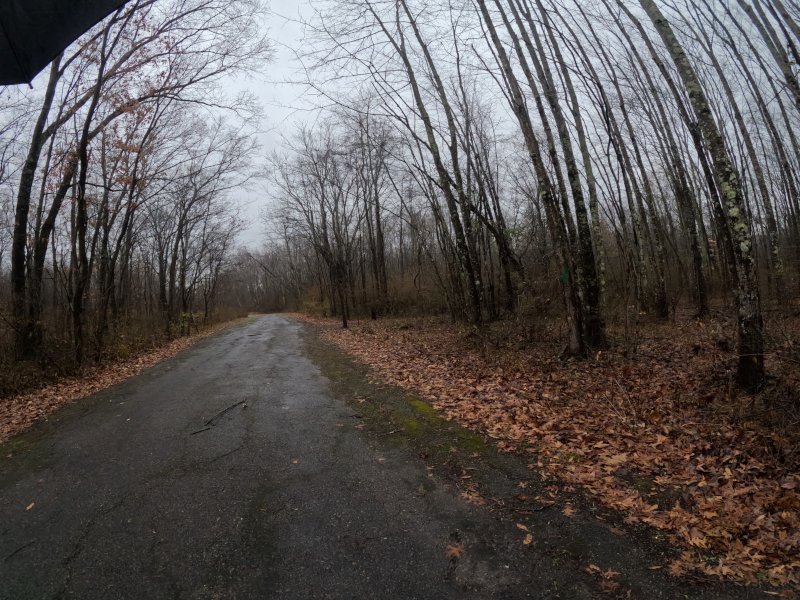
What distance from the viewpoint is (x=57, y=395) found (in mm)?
8375

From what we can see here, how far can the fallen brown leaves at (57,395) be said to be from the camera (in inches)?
259

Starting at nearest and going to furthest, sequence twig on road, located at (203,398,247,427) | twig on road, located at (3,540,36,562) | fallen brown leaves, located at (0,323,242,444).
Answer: twig on road, located at (3,540,36,562) < twig on road, located at (203,398,247,427) < fallen brown leaves, located at (0,323,242,444)

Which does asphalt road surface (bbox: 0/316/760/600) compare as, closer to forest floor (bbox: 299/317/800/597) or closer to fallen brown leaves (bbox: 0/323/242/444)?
forest floor (bbox: 299/317/800/597)

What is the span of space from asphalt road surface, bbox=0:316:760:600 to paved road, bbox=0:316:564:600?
12mm

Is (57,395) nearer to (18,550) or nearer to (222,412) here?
(222,412)

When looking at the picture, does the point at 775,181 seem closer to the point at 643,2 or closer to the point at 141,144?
the point at 643,2

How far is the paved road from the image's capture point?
253 cm

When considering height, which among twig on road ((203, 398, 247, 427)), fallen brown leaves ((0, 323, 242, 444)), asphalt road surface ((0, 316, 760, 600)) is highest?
fallen brown leaves ((0, 323, 242, 444))

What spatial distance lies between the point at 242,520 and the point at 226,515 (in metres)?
0.19

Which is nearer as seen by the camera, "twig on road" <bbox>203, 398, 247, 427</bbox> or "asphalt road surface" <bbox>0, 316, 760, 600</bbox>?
"asphalt road surface" <bbox>0, 316, 760, 600</bbox>

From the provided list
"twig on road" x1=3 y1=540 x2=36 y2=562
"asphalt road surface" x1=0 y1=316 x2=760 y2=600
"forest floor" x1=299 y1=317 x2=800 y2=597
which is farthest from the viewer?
"twig on road" x1=3 y1=540 x2=36 y2=562

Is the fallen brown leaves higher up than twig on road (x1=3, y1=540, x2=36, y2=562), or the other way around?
the fallen brown leaves

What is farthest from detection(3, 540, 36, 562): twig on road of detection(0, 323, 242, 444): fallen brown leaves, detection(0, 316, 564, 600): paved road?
detection(0, 323, 242, 444): fallen brown leaves

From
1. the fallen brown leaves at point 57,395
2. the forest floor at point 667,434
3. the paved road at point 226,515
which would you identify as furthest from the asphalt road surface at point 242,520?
the fallen brown leaves at point 57,395
